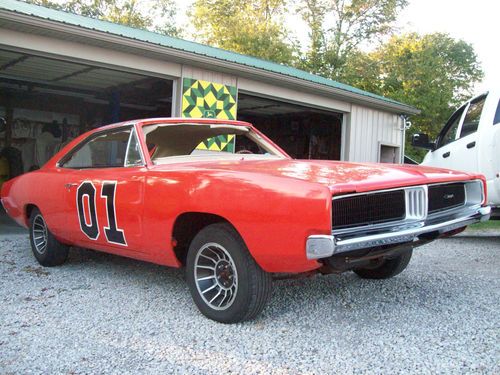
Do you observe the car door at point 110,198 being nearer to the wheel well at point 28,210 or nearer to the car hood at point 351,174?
the car hood at point 351,174

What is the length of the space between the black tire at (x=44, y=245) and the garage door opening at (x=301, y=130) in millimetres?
10669

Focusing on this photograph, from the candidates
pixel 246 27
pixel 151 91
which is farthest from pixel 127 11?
pixel 151 91

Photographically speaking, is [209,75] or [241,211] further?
[209,75]

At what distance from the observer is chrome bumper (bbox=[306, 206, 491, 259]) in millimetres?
2584

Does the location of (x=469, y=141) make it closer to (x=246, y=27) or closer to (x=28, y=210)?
(x=28, y=210)

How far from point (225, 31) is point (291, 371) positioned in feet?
110

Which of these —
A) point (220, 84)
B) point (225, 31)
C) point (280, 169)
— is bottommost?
point (280, 169)

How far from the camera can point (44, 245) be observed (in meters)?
4.98

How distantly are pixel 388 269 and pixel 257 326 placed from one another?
1631 millimetres

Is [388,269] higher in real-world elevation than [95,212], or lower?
lower

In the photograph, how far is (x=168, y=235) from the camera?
3.41 m

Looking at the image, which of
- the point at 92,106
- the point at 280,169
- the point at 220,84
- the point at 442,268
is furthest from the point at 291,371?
the point at 92,106

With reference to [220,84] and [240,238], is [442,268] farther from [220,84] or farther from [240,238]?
[220,84]

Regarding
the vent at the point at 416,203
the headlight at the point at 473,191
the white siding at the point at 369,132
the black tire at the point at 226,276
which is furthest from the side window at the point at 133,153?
the white siding at the point at 369,132
